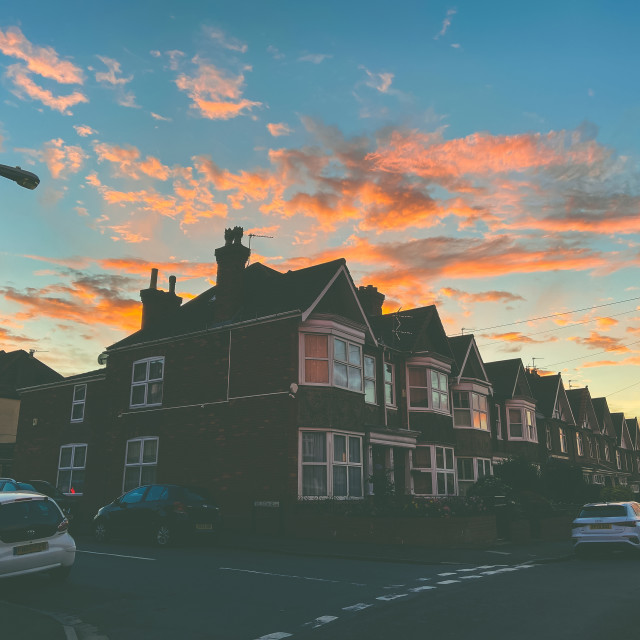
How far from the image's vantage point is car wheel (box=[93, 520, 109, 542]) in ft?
58.7

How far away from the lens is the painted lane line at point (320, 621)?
779cm

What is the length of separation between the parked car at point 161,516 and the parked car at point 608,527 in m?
9.61

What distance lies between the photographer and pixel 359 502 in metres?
22.0

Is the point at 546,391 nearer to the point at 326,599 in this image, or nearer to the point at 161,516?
the point at 161,516

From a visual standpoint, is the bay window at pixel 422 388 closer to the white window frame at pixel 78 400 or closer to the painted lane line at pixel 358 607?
the white window frame at pixel 78 400

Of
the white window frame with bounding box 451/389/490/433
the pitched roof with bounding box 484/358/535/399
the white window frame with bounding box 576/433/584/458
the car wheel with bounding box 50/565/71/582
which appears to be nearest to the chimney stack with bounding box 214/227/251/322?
the white window frame with bounding box 451/389/490/433

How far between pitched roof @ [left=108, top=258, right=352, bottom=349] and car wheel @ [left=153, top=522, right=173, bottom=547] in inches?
321

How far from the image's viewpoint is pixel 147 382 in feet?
86.0

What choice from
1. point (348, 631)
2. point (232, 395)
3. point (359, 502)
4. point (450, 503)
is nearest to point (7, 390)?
point (232, 395)

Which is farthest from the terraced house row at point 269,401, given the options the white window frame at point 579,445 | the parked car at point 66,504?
the white window frame at point 579,445

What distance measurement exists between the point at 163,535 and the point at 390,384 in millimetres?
12726

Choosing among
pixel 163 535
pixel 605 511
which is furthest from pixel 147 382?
pixel 605 511

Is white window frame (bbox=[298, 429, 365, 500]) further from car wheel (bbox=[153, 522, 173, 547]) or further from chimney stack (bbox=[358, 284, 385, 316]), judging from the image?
chimney stack (bbox=[358, 284, 385, 316])

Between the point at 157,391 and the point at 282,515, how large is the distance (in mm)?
8943
